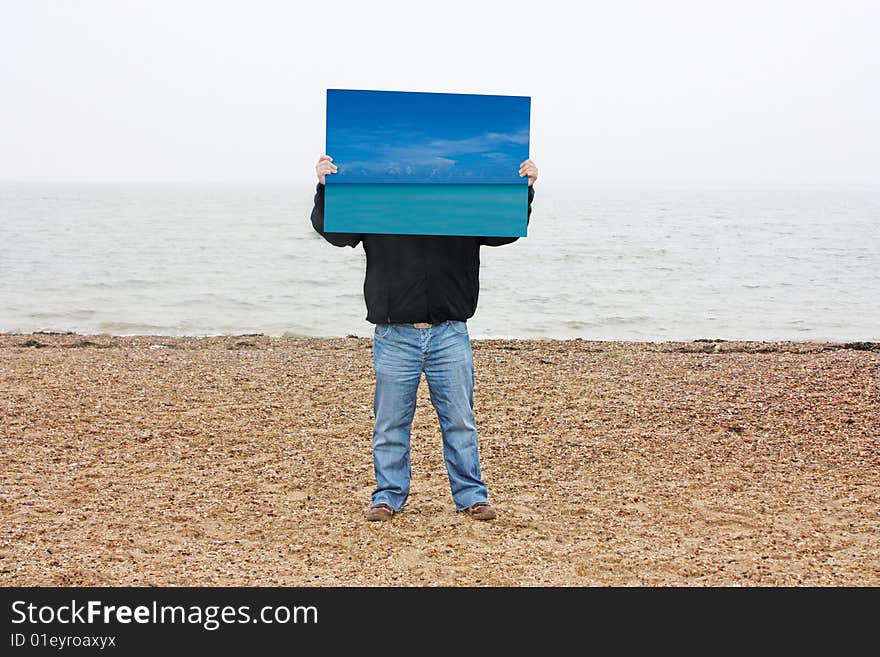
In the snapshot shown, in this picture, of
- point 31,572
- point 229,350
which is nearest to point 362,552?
point 31,572

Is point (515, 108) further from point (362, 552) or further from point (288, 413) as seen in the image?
point (288, 413)

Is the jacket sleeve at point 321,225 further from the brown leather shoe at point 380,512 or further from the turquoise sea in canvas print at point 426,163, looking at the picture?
the brown leather shoe at point 380,512

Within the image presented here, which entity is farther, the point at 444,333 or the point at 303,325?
the point at 303,325

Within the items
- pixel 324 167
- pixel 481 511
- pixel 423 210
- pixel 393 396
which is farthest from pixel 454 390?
pixel 324 167

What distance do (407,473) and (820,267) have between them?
2466 cm

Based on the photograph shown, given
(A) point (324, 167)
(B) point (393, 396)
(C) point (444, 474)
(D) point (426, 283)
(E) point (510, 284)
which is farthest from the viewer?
(E) point (510, 284)

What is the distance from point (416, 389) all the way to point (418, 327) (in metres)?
0.34

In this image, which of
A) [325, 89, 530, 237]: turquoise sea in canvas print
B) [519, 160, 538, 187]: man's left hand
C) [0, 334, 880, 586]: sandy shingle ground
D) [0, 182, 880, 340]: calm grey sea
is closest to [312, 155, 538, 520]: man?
[519, 160, 538, 187]: man's left hand

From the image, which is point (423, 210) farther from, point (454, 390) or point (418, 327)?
point (454, 390)

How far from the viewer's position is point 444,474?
604 centimetres

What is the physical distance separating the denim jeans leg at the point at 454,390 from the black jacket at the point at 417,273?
123 millimetres

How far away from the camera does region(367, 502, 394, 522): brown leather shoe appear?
505 centimetres

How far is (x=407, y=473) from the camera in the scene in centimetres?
510

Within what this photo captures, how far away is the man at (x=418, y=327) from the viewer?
4.64 meters
